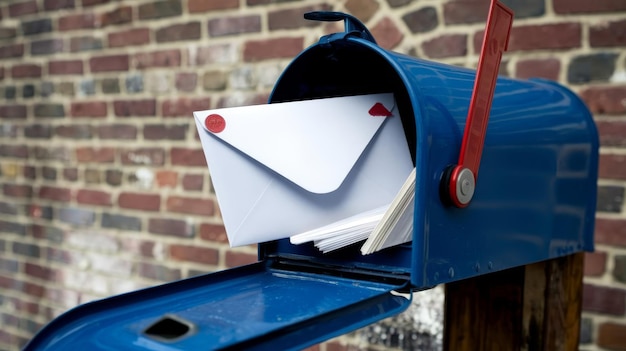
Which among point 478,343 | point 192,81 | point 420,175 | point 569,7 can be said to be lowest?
point 478,343

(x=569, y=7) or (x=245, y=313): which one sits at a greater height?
(x=569, y=7)

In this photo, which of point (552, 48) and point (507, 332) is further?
point (552, 48)

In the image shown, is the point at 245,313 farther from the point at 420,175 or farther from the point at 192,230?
the point at 192,230

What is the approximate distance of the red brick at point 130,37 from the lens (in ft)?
6.72

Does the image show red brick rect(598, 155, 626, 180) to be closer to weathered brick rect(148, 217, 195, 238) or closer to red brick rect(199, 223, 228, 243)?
red brick rect(199, 223, 228, 243)

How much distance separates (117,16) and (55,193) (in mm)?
685

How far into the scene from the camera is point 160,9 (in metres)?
2.00

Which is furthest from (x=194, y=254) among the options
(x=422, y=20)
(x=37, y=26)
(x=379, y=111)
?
(x=379, y=111)

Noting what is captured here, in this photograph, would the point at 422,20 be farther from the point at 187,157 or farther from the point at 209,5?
the point at 187,157

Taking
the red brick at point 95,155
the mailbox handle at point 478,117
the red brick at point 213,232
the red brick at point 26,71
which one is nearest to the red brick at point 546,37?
the mailbox handle at point 478,117

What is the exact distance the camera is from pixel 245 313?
655 mm

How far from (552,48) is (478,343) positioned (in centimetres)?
65

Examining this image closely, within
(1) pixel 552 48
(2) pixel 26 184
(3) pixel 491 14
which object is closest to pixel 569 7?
(1) pixel 552 48

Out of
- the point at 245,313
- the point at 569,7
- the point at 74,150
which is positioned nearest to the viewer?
the point at 245,313
